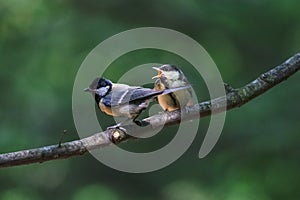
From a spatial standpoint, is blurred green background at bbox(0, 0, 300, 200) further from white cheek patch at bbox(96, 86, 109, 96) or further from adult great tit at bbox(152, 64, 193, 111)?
adult great tit at bbox(152, 64, 193, 111)

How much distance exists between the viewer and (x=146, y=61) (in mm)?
5238

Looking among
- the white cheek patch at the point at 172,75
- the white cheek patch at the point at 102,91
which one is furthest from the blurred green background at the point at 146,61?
the white cheek patch at the point at 172,75

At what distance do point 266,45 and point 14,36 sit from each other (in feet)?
7.15

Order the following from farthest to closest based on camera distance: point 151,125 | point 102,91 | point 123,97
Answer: point 102,91 < point 123,97 < point 151,125

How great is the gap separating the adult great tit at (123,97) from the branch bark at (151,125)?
69 millimetres

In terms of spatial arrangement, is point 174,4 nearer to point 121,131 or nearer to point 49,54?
point 49,54

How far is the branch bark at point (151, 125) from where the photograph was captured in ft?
7.11

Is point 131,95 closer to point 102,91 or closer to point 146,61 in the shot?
point 102,91

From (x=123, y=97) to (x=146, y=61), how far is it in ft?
9.32

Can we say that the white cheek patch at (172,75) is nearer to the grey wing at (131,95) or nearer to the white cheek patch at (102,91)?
the grey wing at (131,95)

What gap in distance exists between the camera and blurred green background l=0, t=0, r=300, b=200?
5.31m

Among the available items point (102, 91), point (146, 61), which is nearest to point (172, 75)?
point (102, 91)

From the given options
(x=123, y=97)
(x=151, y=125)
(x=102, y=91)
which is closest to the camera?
(x=151, y=125)

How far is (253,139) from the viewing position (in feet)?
17.4
